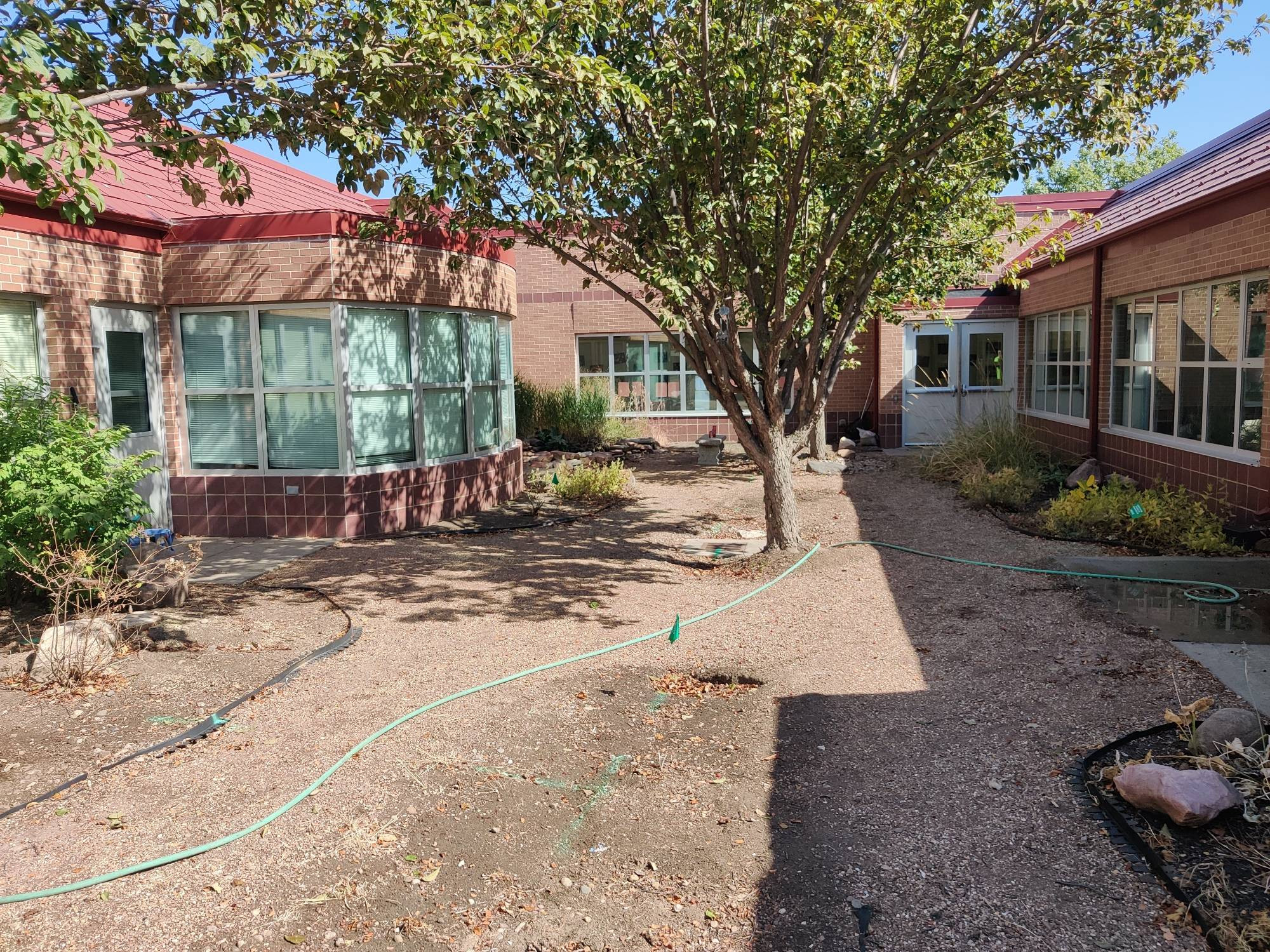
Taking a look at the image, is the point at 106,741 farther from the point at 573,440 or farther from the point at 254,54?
the point at 573,440

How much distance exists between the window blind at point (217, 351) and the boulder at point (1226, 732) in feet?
30.4

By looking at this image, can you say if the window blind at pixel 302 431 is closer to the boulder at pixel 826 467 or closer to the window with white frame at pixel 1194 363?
the boulder at pixel 826 467

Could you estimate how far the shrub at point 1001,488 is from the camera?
11477 millimetres

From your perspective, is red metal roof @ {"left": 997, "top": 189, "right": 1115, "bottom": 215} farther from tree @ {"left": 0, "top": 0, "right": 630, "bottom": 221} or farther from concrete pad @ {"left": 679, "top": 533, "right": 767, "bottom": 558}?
tree @ {"left": 0, "top": 0, "right": 630, "bottom": 221}

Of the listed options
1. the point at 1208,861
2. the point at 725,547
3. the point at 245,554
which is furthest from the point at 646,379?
the point at 1208,861

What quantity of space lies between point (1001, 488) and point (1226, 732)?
7.67 meters

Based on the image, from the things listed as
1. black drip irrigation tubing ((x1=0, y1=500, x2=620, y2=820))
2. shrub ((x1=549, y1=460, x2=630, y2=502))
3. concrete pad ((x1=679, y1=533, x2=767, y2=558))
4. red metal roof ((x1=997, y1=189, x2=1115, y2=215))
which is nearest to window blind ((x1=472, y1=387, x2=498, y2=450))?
shrub ((x1=549, y1=460, x2=630, y2=502))

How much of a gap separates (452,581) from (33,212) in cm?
502

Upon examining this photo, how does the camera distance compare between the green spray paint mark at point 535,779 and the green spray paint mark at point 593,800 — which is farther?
the green spray paint mark at point 535,779

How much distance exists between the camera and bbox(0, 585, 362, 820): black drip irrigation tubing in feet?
14.6

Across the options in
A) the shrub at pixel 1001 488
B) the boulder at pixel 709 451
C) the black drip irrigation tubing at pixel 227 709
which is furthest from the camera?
the boulder at pixel 709 451

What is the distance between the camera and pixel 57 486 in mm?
6492

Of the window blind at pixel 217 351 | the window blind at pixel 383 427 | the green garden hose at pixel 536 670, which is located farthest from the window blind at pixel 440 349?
the green garden hose at pixel 536 670

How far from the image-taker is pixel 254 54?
5500mm
